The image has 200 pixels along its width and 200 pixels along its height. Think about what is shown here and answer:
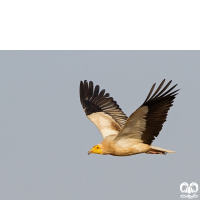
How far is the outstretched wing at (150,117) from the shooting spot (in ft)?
37.3

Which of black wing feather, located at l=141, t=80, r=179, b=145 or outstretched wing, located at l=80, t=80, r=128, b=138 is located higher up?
outstretched wing, located at l=80, t=80, r=128, b=138

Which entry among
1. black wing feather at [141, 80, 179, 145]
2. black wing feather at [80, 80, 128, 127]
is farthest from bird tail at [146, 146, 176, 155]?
black wing feather at [80, 80, 128, 127]

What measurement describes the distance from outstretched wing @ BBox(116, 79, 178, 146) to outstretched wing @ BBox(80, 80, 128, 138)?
1.90 meters

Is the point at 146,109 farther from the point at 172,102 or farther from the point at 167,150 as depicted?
the point at 167,150

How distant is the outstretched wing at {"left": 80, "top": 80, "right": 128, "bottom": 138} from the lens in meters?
14.3

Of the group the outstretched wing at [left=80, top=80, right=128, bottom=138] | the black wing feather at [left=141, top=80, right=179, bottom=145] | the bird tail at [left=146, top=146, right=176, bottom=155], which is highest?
the outstretched wing at [left=80, top=80, right=128, bottom=138]

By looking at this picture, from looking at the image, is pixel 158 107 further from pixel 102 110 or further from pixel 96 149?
pixel 102 110

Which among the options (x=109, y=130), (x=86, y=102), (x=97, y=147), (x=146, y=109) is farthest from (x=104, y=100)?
(x=146, y=109)

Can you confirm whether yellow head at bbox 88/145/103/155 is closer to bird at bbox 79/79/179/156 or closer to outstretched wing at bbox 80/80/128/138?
bird at bbox 79/79/179/156

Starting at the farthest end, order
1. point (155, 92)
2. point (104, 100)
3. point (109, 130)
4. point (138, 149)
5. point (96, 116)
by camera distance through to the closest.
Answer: point (104, 100) < point (96, 116) < point (109, 130) < point (138, 149) < point (155, 92)

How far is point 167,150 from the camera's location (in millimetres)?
12672

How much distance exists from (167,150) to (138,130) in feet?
4.02

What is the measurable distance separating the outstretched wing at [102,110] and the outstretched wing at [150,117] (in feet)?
6.25

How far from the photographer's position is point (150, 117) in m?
11.6
